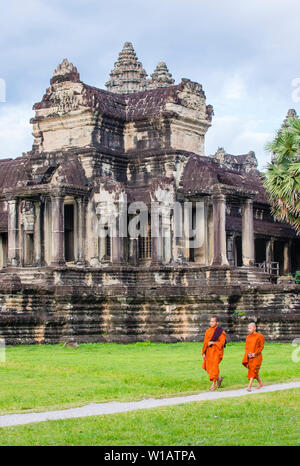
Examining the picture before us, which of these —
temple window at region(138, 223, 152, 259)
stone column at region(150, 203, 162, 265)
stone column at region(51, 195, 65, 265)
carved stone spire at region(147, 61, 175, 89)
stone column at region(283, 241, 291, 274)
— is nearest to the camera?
stone column at region(51, 195, 65, 265)

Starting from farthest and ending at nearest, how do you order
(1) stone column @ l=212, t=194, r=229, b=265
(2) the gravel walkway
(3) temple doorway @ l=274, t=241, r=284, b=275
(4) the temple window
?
(3) temple doorway @ l=274, t=241, r=284, b=275 < (4) the temple window < (1) stone column @ l=212, t=194, r=229, b=265 < (2) the gravel walkway

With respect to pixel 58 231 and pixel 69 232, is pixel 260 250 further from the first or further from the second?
pixel 58 231

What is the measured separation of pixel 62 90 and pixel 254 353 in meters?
17.8

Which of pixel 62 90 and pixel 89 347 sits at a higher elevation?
pixel 62 90

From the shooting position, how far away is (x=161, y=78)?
6331 centimetres

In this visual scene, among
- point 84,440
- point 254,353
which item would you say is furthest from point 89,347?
point 84,440

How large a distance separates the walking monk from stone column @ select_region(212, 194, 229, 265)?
1310 centimetres

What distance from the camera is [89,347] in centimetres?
2650

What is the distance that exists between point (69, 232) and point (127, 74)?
1359 inches

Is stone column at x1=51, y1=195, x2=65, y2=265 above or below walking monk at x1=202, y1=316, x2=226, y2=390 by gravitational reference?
above

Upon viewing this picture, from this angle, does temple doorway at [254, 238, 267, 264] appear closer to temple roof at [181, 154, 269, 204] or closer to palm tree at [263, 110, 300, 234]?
temple roof at [181, 154, 269, 204]

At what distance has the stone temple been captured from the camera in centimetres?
2900

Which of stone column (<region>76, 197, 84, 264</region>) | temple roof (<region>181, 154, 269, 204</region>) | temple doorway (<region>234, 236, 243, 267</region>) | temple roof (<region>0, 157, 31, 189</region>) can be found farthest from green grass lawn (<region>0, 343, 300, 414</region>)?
temple doorway (<region>234, 236, 243, 267</region>)
